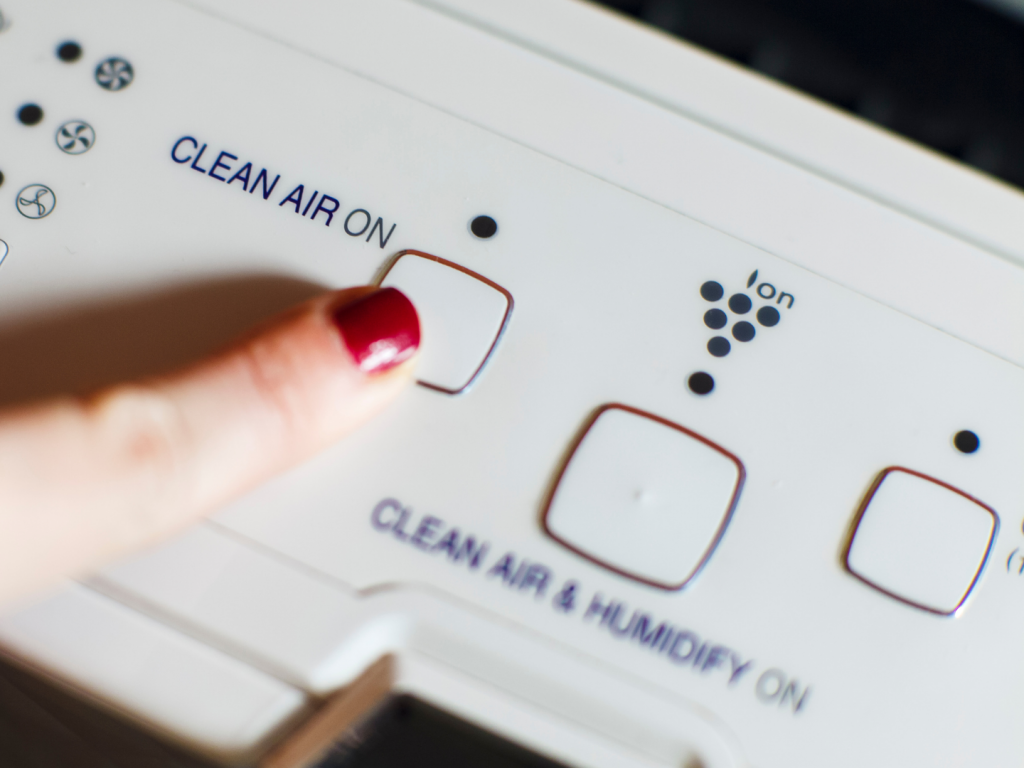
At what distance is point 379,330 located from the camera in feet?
1.06

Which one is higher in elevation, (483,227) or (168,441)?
(483,227)

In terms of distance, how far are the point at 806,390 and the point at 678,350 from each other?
0.06m

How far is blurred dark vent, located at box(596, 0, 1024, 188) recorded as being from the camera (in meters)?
0.36

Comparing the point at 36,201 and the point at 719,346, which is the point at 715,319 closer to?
the point at 719,346

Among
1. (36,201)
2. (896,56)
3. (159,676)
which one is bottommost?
(159,676)

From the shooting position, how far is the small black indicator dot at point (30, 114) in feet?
1.15

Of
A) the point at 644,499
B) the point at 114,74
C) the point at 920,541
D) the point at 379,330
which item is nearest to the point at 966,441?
the point at 920,541

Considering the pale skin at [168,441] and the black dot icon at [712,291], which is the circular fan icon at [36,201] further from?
the black dot icon at [712,291]

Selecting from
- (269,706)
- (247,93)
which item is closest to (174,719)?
(269,706)

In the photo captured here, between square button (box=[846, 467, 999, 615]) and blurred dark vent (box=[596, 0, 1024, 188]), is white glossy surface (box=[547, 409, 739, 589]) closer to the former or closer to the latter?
square button (box=[846, 467, 999, 615])

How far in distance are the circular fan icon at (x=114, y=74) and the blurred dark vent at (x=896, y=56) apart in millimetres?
245

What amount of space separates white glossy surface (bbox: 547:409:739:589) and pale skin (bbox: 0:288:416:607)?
9 centimetres

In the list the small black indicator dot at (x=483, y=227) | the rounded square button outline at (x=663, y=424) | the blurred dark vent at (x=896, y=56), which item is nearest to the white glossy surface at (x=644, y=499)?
the rounded square button outline at (x=663, y=424)

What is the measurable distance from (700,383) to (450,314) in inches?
4.7
